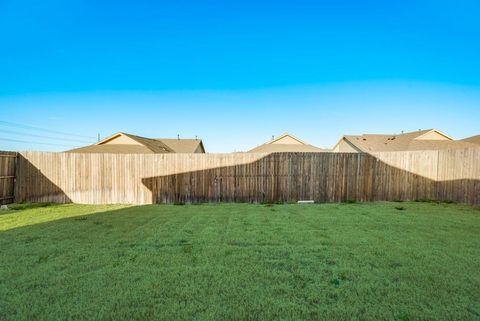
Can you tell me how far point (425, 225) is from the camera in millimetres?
5023

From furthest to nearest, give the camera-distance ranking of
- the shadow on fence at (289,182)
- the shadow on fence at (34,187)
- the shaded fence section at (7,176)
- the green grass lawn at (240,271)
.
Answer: the shadow on fence at (289,182), the shadow on fence at (34,187), the shaded fence section at (7,176), the green grass lawn at (240,271)

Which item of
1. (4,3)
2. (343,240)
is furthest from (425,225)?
(4,3)

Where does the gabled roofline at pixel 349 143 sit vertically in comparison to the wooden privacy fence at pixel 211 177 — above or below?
above

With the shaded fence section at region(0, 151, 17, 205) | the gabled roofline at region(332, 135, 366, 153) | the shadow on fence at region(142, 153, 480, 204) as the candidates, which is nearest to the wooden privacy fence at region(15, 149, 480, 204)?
the shadow on fence at region(142, 153, 480, 204)

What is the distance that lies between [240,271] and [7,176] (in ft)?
32.2

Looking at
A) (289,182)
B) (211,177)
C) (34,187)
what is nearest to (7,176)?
(34,187)

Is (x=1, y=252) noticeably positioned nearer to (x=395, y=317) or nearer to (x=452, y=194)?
(x=395, y=317)

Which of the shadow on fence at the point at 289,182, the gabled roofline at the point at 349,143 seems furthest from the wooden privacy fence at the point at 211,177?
the gabled roofline at the point at 349,143

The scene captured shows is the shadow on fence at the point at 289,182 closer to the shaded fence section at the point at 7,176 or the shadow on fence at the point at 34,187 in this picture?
the shadow on fence at the point at 34,187

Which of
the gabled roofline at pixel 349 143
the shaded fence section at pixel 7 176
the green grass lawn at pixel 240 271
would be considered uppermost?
the gabled roofline at pixel 349 143

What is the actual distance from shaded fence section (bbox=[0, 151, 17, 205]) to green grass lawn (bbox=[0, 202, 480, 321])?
14.4ft

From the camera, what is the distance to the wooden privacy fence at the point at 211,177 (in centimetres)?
870

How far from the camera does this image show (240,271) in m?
2.74

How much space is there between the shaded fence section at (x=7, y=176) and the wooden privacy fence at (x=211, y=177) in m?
0.19
